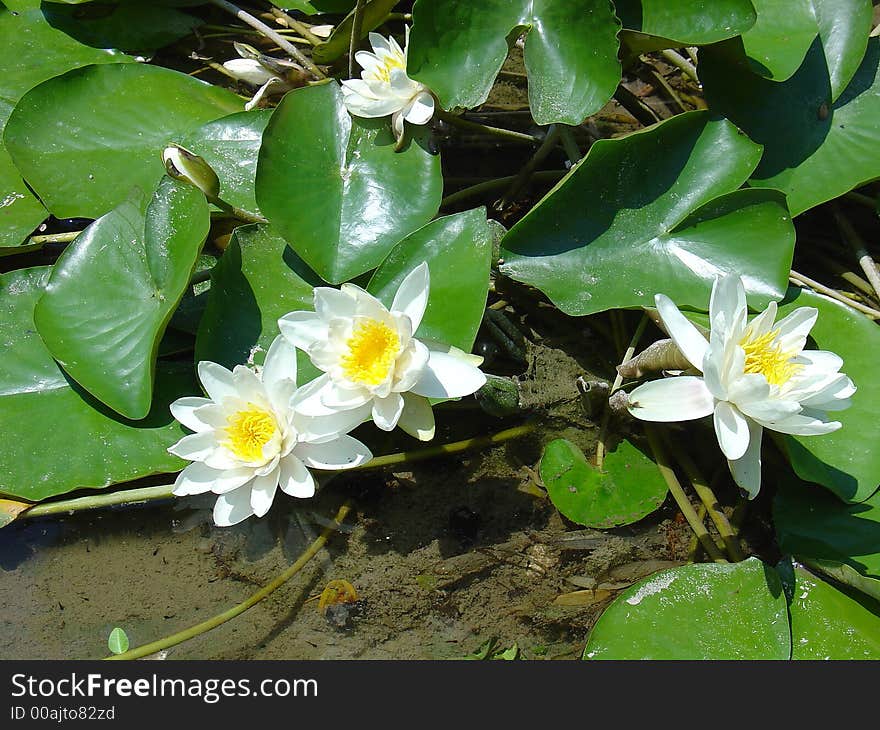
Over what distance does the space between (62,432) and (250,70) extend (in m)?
1.62

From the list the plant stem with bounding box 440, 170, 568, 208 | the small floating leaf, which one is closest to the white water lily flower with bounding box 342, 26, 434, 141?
the plant stem with bounding box 440, 170, 568, 208

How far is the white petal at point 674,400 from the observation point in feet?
6.01

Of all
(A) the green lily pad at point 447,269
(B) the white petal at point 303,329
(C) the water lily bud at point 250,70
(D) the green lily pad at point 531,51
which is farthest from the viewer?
(C) the water lily bud at point 250,70

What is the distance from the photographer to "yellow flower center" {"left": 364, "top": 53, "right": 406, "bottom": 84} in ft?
7.94

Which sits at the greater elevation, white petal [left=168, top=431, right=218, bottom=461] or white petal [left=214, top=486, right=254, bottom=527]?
white petal [left=168, top=431, right=218, bottom=461]

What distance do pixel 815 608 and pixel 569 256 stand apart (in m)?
1.28

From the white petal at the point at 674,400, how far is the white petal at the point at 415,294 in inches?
24.9

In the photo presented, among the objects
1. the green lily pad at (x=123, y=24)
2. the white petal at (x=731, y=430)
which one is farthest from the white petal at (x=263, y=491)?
the green lily pad at (x=123, y=24)

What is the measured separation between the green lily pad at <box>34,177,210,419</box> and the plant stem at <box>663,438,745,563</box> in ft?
5.81

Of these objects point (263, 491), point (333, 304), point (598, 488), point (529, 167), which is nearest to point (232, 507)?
point (263, 491)

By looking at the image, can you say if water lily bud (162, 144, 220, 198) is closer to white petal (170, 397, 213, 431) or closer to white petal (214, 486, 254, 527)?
white petal (170, 397, 213, 431)

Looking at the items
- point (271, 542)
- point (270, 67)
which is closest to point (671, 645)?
point (271, 542)

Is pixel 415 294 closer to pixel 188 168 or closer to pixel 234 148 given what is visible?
pixel 188 168

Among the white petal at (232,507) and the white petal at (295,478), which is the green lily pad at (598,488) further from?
the white petal at (232,507)
